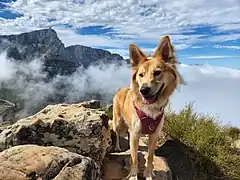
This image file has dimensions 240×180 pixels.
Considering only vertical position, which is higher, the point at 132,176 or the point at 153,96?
the point at 153,96

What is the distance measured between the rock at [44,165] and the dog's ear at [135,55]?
8.07 feet

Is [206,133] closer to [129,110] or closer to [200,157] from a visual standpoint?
[200,157]

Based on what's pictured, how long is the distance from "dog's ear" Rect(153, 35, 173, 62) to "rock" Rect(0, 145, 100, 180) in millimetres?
2658

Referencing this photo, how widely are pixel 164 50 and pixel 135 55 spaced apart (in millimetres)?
564

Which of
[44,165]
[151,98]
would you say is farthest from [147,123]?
[44,165]

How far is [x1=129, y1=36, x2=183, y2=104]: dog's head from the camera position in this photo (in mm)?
6250

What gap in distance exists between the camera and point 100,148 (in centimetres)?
696

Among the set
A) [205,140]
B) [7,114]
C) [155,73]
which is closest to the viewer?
[155,73]

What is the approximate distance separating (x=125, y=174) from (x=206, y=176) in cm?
234

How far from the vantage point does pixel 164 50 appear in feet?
22.1

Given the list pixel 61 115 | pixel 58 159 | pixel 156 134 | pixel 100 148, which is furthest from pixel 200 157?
pixel 58 159

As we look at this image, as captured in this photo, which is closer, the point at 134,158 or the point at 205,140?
the point at 134,158

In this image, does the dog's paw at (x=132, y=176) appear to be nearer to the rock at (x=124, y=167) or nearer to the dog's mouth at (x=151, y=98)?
the rock at (x=124, y=167)

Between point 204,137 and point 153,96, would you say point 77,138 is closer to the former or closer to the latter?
point 153,96
